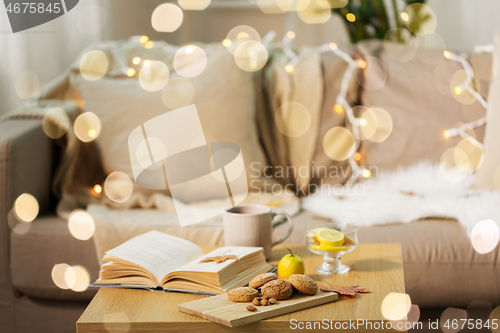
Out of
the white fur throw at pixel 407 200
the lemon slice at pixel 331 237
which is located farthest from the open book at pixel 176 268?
the white fur throw at pixel 407 200

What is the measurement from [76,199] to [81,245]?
26cm

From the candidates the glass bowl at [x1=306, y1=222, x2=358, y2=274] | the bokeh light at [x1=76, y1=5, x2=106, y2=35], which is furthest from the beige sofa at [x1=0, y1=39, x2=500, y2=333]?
the bokeh light at [x1=76, y1=5, x2=106, y2=35]

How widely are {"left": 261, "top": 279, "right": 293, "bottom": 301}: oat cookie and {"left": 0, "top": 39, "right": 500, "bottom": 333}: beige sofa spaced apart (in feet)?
1.73

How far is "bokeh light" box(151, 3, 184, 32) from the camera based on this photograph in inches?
99.5

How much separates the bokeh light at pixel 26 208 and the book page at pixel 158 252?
56 centimetres

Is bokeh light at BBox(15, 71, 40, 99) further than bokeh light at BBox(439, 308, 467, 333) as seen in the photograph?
Yes

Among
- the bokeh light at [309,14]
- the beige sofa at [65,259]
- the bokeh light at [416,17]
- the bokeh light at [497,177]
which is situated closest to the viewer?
the beige sofa at [65,259]

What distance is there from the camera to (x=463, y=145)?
1.48 meters

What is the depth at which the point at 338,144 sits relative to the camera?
1.56 m

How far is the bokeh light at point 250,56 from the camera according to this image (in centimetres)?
156

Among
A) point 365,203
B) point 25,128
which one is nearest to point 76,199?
point 25,128

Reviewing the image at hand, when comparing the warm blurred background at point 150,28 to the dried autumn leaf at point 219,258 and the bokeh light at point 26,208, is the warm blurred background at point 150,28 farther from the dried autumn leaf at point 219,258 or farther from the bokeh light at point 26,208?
the dried autumn leaf at point 219,258

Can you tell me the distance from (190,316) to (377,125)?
112 centimetres

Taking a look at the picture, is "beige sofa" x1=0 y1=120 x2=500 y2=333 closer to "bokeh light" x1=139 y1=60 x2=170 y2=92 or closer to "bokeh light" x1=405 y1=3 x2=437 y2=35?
"bokeh light" x1=139 y1=60 x2=170 y2=92
